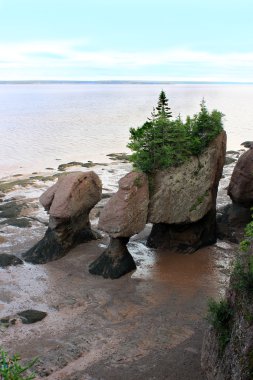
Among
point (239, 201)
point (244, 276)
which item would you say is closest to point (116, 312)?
point (244, 276)

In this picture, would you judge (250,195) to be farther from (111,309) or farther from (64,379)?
(64,379)

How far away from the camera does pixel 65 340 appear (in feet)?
49.7

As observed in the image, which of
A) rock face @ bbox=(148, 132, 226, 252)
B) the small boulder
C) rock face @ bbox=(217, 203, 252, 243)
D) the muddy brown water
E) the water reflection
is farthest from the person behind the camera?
rock face @ bbox=(217, 203, 252, 243)

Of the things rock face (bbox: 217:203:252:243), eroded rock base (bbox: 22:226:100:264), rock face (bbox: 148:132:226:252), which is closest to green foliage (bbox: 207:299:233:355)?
rock face (bbox: 148:132:226:252)

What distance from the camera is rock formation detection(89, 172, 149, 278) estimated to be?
19031 millimetres

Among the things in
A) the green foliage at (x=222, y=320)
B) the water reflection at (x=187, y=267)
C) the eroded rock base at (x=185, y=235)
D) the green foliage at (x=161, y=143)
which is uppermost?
the green foliage at (x=161, y=143)

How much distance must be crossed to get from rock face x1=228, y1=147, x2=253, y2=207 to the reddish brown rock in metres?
5.22

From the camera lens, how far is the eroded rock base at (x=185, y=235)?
71.3ft

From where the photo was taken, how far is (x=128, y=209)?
62.4 feet

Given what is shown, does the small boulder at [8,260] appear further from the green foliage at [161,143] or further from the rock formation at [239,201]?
the rock formation at [239,201]

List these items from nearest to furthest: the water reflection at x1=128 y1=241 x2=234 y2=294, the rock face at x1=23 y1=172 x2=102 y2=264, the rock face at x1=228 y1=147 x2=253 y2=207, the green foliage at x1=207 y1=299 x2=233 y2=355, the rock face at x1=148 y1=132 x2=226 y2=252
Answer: the green foliage at x1=207 y1=299 x2=233 y2=355
the water reflection at x1=128 y1=241 x2=234 y2=294
the rock face at x1=148 y1=132 x2=226 y2=252
the rock face at x1=23 y1=172 x2=102 y2=264
the rock face at x1=228 y1=147 x2=253 y2=207

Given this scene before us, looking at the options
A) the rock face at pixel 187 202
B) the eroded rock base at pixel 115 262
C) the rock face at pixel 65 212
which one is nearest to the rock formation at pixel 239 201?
the rock face at pixel 187 202

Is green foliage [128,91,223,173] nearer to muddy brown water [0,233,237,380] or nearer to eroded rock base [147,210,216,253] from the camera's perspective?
eroded rock base [147,210,216,253]

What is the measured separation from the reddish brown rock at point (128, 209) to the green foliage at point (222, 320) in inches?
304
